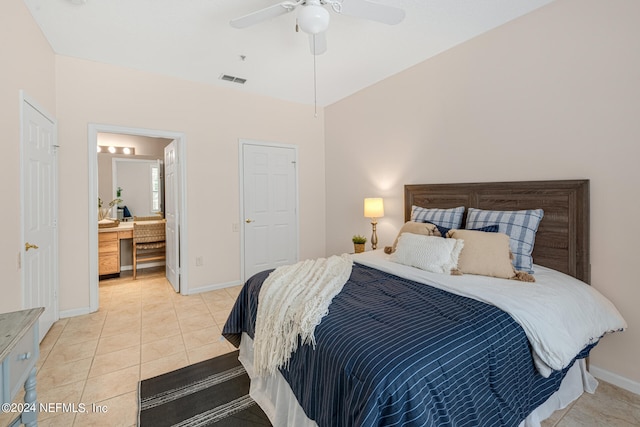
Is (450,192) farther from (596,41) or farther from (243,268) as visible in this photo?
(243,268)

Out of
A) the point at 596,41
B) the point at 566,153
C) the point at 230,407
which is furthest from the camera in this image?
the point at 566,153

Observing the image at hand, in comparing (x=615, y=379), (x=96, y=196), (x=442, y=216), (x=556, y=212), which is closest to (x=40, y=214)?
(x=96, y=196)

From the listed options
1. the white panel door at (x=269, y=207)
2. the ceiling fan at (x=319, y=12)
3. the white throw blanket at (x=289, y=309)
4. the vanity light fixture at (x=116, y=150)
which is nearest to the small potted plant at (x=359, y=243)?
the white panel door at (x=269, y=207)

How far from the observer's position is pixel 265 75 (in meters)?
3.65

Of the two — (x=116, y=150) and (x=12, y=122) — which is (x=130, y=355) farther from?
(x=116, y=150)

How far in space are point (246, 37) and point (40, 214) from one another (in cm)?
246

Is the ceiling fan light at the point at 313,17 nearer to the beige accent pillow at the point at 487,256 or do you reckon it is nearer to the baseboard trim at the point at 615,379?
the beige accent pillow at the point at 487,256

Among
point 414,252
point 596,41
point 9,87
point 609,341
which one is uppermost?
point 596,41

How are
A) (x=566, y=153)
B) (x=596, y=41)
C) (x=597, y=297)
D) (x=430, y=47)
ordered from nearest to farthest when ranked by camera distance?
(x=597, y=297)
(x=596, y=41)
(x=566, y=153)
(x=430, y=47)

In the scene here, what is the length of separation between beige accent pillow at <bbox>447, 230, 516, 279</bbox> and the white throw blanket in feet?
2.92

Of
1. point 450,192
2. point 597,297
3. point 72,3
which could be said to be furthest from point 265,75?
point 597,297

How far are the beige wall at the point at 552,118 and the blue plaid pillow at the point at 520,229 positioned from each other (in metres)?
0.37

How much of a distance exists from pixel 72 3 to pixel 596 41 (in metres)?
3.93

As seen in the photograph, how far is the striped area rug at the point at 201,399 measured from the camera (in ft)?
5.59
